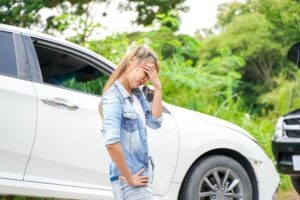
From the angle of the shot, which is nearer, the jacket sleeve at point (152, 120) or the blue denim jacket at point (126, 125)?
the blue denim jacket at point (126, 125)

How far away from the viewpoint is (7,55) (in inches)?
156

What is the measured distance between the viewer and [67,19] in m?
6.48

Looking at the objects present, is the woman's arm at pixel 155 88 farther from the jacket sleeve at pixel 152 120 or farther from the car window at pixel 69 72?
the car window at pixel 69 72

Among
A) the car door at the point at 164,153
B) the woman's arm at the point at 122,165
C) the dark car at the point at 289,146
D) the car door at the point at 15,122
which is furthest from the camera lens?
the dark car at the point at 289,146

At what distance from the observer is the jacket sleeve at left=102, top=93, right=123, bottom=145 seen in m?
2.49

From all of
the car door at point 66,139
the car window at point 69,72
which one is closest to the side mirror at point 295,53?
the car window at point 69,72

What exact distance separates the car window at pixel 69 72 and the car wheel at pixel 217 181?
1005 mm

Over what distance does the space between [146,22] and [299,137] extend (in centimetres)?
277

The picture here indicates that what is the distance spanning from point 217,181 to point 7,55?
1.88 metres

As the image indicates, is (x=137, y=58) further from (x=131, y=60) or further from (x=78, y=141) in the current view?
(x=78, y=141)

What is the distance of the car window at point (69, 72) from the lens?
4.29 metres

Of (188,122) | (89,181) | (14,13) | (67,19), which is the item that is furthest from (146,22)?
(89,181)

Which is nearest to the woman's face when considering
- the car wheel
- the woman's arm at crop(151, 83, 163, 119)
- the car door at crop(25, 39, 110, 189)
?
the woman's arm at crop(151, 83, 163, 119)

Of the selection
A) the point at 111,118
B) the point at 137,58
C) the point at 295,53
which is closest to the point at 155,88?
the point at 137,58
